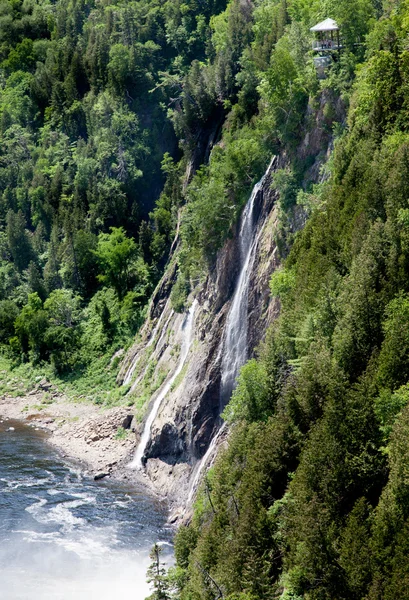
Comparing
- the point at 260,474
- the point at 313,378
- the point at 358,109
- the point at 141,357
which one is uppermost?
the point at 358,109

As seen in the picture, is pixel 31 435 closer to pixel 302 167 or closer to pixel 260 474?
pixel 302 167

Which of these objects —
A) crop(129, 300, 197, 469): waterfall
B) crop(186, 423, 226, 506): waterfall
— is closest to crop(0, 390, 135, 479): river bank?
crop(129, 300, 197, 469): waterfall

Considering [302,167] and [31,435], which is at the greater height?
[302,167]

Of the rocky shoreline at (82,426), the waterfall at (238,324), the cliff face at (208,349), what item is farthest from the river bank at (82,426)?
the waterfall at (238,324)

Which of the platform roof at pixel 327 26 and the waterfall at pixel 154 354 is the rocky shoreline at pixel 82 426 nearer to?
the waterfall at pixel 154 354

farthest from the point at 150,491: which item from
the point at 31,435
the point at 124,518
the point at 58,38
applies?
the point at 58,38
